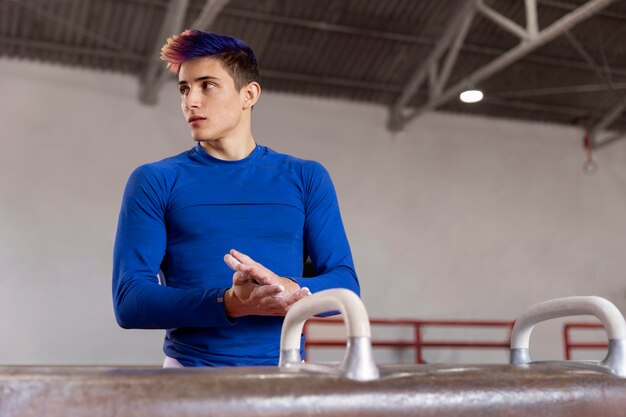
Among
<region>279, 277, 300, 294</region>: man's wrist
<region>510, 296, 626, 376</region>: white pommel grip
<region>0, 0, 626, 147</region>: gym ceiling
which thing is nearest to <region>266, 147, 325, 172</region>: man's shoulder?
<region>279, 277, 300, 294</region>: man's wrist

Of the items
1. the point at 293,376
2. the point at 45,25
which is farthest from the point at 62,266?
the point at 293,376

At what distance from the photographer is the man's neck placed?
2.20 meters

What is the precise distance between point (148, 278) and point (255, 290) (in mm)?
393

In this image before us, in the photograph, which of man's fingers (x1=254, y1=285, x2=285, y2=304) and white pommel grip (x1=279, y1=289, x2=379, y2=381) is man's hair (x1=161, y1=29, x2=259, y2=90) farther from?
white pommel grip (x1=279, y1=289, x2=379, y2=381)

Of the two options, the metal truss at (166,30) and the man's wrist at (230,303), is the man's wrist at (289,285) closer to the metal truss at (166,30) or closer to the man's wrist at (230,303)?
the man's wrist at (230,303)

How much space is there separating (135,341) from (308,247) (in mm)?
8351

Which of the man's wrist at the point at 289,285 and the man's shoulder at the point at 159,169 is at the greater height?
the man's shoulder at the point at 159,169

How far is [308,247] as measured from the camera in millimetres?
2188

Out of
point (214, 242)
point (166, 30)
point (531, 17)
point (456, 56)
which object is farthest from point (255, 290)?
point (456, 56)

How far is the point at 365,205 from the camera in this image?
1150 centimetres

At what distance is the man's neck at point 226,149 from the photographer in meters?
2.20

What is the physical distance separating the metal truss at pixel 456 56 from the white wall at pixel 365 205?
1.52ft

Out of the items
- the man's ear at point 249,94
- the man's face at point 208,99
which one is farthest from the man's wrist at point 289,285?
the man's ear at point 249,94

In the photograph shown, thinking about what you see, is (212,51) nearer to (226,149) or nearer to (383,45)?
(226,149)
